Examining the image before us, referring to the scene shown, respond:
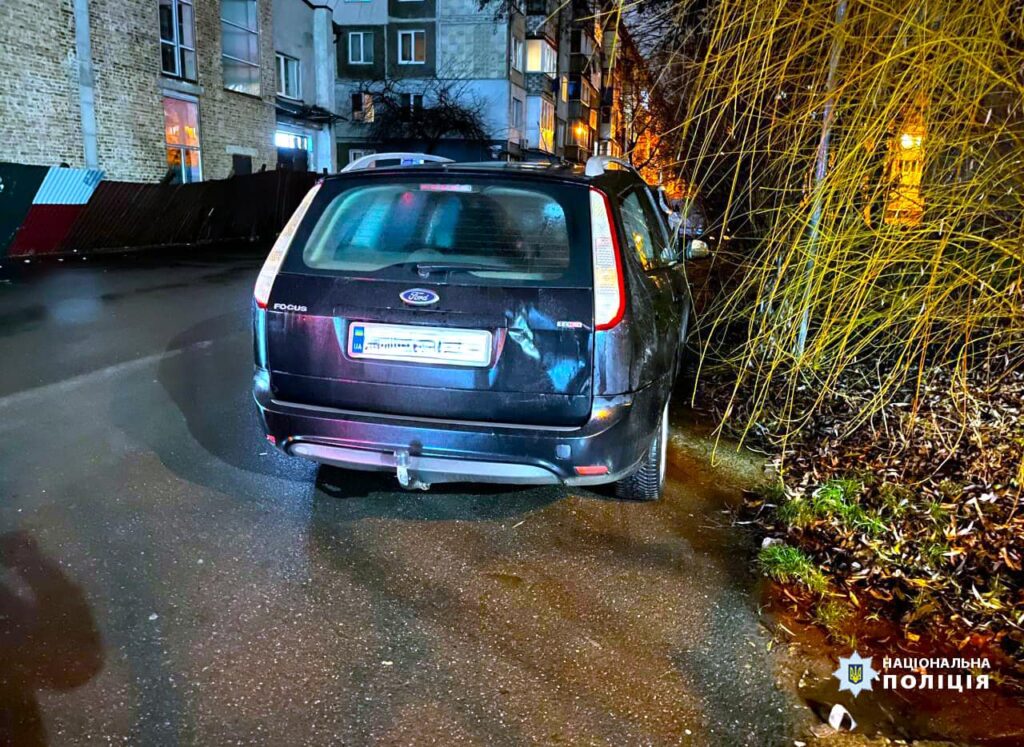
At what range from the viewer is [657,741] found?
2416 millimetres

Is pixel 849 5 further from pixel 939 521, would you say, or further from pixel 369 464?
pixel 369 464

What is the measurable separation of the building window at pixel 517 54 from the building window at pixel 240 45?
15254mm

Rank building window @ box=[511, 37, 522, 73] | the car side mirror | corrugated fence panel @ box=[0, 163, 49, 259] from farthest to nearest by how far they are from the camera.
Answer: building window @ box=[511, 37, 522, 73] < corrugated fence panel @ box=[0, 163, 49, 259] < the car side mirror

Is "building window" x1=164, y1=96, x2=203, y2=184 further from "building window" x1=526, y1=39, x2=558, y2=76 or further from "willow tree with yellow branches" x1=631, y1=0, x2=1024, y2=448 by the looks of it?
"willow tree with yellow branches" x1=631, y1=0, x2=1024, y2=448

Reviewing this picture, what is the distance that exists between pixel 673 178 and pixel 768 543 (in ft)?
10.1

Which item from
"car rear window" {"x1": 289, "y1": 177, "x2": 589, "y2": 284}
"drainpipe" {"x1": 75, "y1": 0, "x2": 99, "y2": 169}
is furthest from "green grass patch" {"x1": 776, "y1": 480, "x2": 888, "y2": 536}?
"drainpipe" {"x1": 75, "y1": 0, "x2": 99, "y2": 169}

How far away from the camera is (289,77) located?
3069cm

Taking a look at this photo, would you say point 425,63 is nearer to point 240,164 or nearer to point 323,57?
point 323,57

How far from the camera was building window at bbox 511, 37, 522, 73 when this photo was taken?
38.3 m

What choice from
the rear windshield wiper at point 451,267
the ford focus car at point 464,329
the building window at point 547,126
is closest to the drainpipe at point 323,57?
the building window at point 547,126

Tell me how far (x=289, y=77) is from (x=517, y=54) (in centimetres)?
1362

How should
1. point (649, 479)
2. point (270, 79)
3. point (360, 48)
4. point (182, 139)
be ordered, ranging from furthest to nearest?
1. point (360, 48)
2. point (270, 79)
3. point (182, 139)
4. point (649, 479)

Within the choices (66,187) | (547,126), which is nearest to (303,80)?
(547,126)

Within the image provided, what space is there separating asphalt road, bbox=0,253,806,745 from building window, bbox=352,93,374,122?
3512 cm
